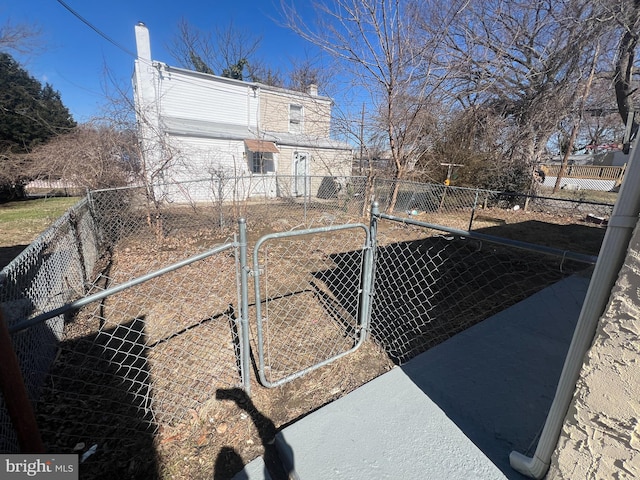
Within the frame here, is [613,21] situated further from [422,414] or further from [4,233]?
[4,233]

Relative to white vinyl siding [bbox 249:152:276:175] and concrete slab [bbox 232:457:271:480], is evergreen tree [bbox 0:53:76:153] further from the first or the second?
concrete slab [bbox 232:457:271:480]

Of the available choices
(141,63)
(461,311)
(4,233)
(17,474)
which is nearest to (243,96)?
(141,63)

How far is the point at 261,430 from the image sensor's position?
1.83m

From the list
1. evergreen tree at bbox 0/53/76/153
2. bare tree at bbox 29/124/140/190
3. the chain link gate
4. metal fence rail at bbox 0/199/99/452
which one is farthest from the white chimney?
the chain link gate

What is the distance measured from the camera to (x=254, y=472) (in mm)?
1492

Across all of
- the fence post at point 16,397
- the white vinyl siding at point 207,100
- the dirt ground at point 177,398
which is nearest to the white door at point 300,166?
the white vinyl siding at point 207,100

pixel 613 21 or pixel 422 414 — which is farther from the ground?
pixel 613 21

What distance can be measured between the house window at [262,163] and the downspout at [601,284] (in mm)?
13409

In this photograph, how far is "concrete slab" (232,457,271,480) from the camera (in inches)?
57.9

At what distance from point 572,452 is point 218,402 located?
2.03 m

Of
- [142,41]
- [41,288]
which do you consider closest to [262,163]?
[142,41]

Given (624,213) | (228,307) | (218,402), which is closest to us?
(624,213)

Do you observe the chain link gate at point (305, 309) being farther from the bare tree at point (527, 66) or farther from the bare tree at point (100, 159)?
the bare tree at point (527, 66)

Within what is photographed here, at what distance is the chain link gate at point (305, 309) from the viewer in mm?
2195
